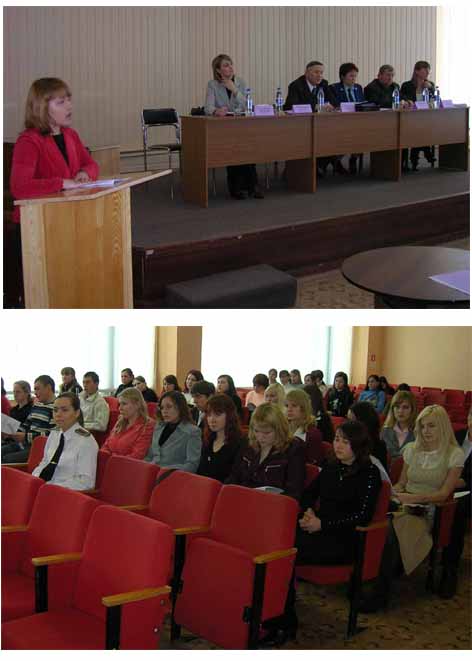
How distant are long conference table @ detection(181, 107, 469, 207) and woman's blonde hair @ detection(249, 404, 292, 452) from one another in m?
3.40

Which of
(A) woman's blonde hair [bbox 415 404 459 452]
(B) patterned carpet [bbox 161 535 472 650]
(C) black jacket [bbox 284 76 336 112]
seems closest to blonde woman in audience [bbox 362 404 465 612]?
(A) woman's blonde hair [bbox 415 404 459 452]

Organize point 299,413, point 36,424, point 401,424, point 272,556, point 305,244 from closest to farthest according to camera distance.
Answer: point 272,556
point 299,413
point 401,424
point 36,424
point 305,244

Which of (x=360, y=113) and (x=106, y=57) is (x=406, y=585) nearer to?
Answer: (x=360, y=113)

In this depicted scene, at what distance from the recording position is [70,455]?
3535 millimetres

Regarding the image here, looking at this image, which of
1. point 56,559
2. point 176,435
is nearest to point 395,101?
point 176,435

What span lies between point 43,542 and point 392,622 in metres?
1.51

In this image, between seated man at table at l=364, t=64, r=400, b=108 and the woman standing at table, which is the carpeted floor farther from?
seated man at table at l=364, t=64, r=400, b=108

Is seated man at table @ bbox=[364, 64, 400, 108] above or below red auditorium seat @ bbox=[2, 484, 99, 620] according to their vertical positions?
above

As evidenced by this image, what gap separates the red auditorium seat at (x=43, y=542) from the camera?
265 centimetres

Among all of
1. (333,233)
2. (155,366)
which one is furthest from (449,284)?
(155,366)

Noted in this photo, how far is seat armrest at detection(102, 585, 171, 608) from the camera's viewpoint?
227cm

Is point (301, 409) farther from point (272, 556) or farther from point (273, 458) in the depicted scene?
point (272, 556)

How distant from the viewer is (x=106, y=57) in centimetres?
983

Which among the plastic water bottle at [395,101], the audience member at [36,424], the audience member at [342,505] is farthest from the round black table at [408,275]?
the plastic water bottle at [395,101]
